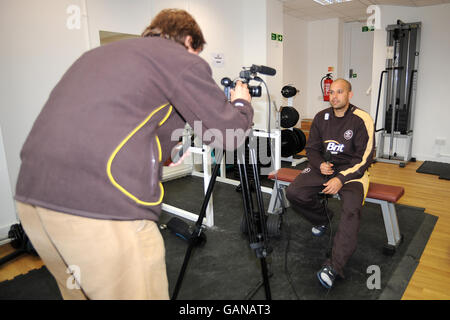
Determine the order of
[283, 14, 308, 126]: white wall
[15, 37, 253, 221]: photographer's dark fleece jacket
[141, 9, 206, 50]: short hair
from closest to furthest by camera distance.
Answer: [15, 37, 253, 221]: photographer's dark fleece jacket < [141, 9, 206, 50]: short hair < [283, 14, 308, 126]: white wall

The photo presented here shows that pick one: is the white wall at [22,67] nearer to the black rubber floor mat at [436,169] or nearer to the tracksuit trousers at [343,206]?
the tracksuit trousers at [343,206]

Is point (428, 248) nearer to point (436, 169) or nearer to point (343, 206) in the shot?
point (343, 206)

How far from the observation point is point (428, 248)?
2.40 metres

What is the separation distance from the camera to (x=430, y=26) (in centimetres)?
458

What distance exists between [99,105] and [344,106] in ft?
6.92

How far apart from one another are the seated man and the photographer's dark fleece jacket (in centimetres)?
160

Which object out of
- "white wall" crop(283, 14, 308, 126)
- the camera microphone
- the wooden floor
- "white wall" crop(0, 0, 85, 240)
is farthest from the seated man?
"white wall" crop(283, 14, 308, 126)

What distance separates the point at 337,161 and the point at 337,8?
438 cm

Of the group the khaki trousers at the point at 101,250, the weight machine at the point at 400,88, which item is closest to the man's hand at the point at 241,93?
the khaki trousers at the point at 101,250

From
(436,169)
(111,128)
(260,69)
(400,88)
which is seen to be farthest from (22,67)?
(436,169)

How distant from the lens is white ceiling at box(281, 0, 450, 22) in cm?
457

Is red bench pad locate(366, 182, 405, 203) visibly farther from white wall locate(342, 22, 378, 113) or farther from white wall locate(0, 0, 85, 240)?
white wall locate(342, 22, 378, 113)

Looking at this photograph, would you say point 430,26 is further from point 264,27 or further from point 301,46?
point 301,46
